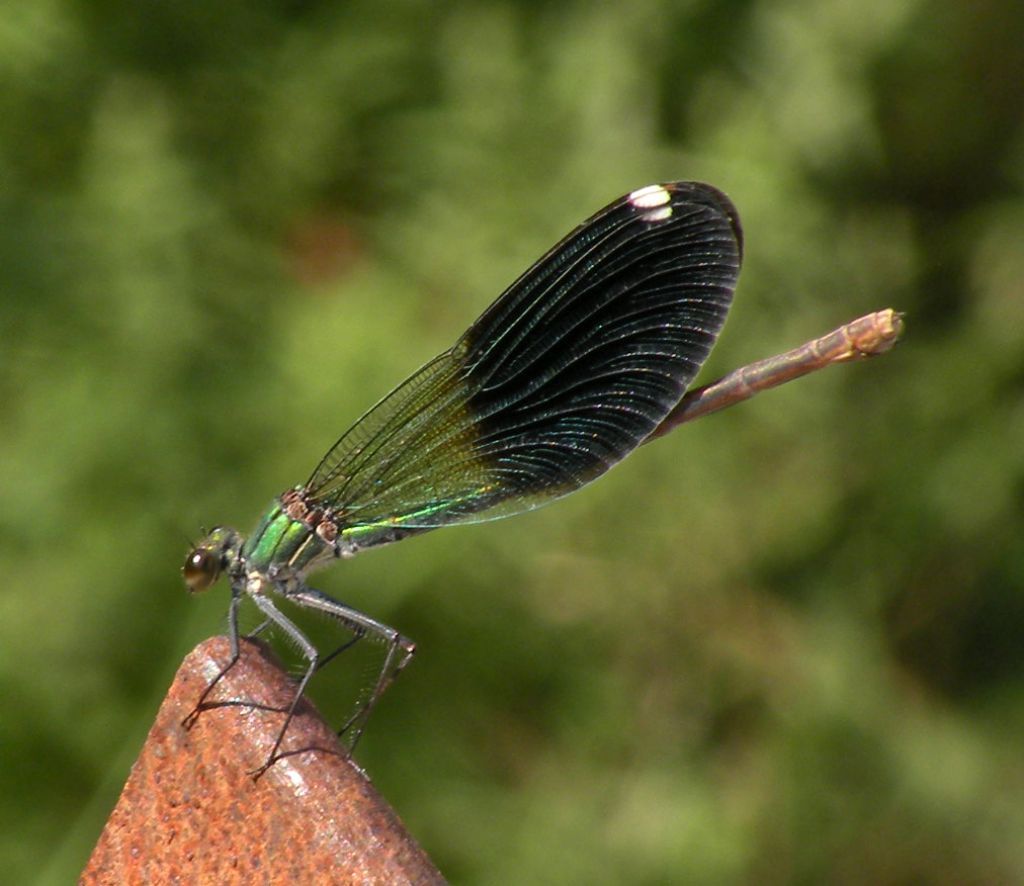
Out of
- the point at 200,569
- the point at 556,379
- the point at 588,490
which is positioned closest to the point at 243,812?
the point at 200,569

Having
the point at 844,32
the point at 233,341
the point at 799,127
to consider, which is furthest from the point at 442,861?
the point at 844,32

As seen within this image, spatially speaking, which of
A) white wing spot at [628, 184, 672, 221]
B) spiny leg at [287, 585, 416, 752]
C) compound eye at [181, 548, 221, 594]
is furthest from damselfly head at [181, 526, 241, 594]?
white wing spot at [628, 184, 672, 221]

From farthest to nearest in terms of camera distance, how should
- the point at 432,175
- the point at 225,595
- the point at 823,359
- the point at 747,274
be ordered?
the point at 432,175
the point at 747,274
the point at 225,595
the point at 823,359

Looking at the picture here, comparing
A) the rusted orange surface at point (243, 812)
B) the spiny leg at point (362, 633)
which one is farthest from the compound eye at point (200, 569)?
the rusted orange surface at point (243, 812)

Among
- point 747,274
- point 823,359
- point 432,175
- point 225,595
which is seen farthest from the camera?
point 432,175

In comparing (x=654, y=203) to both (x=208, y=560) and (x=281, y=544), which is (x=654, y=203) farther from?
(x=208, y=560)

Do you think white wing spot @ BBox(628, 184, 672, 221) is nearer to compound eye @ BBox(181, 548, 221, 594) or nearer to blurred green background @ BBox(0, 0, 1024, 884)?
compound eye @ BBox(181, 548, 221, 594)

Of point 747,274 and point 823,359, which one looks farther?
point 747,274

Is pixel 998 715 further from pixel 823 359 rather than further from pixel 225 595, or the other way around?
pixel 225 595
